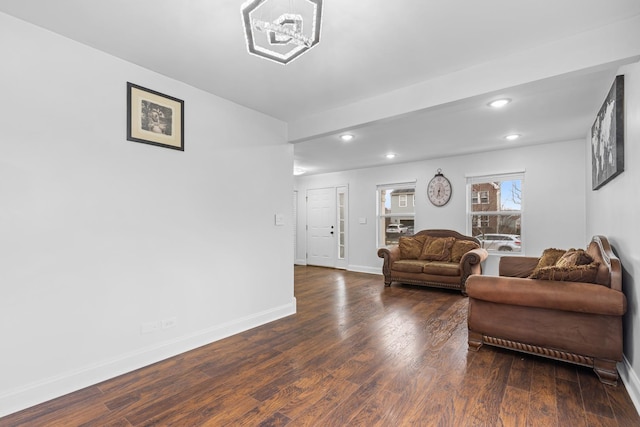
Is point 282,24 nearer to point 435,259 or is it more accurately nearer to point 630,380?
point 630,380

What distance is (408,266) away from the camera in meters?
5.34

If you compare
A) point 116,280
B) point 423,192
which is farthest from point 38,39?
point 423,192

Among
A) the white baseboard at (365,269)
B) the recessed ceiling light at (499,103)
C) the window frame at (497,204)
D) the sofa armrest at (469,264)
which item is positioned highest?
the recessed ceiling light at (499,103)

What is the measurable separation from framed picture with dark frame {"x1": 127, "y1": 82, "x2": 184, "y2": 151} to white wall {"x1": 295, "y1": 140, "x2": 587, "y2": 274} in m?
4.81

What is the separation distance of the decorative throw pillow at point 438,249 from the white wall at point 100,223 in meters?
3.49

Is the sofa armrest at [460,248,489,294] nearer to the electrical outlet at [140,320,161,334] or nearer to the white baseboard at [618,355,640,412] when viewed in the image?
the white baseboard at [618,355,640,412]

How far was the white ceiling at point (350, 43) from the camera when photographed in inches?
71.5

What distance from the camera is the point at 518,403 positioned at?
75.2 inches

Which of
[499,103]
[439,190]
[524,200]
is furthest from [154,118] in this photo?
[524,200]

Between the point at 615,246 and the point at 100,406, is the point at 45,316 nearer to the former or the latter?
the point at 100,406

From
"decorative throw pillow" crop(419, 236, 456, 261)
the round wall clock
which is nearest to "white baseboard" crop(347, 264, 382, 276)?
"decorative throw pillow" crop(419, 236, 456, 261)

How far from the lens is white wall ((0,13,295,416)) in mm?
1921

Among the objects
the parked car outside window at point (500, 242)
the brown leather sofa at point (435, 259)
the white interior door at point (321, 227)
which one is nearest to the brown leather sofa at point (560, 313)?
the brown leather sofa at point (435, 259)

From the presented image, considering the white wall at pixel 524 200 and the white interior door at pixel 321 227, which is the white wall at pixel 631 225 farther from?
the white interior door at pixel 321 227
